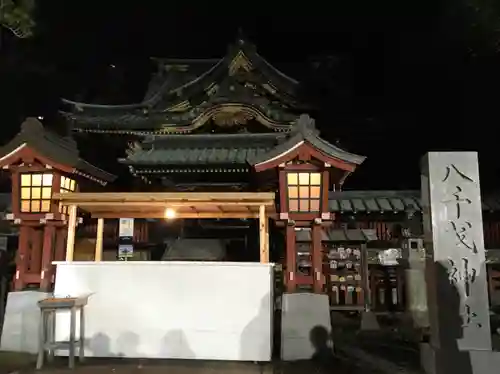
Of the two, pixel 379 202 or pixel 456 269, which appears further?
pixel 379 202

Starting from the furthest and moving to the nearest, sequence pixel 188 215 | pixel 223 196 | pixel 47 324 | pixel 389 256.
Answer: pixel 389 256, pixel 188 215, pixel 223 196, pixel 47 324

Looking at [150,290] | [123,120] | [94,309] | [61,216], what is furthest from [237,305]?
[123,120]

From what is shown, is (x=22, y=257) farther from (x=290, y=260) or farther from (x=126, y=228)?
(x=290, y=260)

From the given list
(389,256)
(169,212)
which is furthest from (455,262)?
(389,256)

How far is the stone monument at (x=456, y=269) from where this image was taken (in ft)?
22.1

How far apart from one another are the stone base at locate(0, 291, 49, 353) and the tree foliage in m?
5.52

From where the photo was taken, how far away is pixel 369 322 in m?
12.0

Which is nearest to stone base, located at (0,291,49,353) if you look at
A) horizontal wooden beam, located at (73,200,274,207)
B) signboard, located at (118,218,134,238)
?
horizontal wooden beam, located at (73,200,274,207)

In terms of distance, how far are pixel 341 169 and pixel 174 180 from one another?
240 inches

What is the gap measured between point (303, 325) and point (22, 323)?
230 inches

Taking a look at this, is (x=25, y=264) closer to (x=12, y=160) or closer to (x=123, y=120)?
(x=12, y=160)

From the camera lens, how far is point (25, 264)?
32.3ft

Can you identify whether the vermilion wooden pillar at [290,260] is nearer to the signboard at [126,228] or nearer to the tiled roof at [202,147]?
the tiled roof at [202,147]

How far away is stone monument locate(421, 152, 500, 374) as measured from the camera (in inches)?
265
